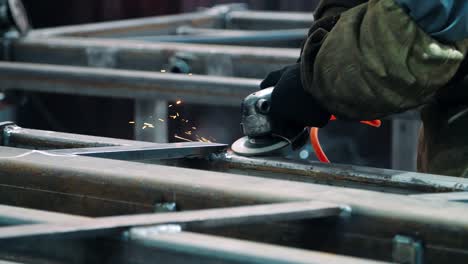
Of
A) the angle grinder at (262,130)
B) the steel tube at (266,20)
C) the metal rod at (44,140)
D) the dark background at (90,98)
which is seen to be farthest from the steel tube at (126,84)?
the steel tube at (266,20)

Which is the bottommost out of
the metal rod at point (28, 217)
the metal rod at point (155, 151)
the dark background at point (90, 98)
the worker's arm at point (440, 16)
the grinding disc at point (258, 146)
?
the dark background at point (90, 98)

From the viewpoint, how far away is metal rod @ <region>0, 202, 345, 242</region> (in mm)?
1427

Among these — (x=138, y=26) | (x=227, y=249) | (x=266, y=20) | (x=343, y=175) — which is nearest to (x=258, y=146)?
(x=343, y=175)

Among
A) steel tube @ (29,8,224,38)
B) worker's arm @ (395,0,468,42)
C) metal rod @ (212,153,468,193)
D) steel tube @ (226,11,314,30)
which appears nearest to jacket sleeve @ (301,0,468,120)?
worker's arm @ (395,0,468,42)

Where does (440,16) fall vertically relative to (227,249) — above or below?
above

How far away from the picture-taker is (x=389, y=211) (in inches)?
59.4

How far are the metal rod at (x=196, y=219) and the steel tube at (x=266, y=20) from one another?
3.65m

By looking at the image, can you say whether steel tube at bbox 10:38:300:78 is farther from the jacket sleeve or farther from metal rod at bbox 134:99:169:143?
the jacket sleeve

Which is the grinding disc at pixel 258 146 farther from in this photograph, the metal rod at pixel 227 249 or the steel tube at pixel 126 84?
the steel tube at pixel 126 84

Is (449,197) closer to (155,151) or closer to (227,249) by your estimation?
(227,249)

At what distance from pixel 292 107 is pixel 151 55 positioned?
184 cm

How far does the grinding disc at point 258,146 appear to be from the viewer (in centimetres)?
217

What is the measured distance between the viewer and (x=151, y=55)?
12.9 feet

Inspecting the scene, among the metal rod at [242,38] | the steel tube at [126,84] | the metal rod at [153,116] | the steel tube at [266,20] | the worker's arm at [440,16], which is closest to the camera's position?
the worker's arm at [440,16]
